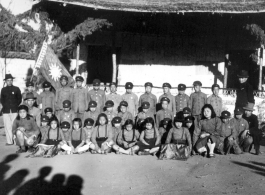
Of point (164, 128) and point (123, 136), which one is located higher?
point (164, 128)

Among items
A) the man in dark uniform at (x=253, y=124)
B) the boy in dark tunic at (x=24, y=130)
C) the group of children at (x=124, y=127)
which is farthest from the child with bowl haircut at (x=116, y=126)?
the man in dark uniform at (x=253, y=124)

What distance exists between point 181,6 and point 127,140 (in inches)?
194

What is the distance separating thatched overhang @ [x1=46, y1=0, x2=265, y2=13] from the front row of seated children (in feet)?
12.2

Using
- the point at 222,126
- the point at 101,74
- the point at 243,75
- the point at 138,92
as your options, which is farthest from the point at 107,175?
the point at 101,74

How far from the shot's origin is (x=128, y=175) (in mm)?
5891

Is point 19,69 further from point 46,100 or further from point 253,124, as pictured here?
point 253,124

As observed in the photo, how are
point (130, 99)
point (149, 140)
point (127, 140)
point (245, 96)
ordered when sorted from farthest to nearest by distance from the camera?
1. point (130, 99)
2. point (245, 96)
3. point (127, 140)
4. point (149, 140)

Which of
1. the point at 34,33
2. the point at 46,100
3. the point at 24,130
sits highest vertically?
the point at 34,33

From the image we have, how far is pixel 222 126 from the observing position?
312 inches

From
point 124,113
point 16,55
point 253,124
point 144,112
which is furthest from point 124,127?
point 16,55

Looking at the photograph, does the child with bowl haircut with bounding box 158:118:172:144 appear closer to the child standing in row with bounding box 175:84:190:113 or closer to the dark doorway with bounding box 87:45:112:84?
the child standing in row with bounding box 175:84:190:113

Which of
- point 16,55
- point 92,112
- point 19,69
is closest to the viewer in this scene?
point 92,112

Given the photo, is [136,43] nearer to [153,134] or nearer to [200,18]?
[200,18]

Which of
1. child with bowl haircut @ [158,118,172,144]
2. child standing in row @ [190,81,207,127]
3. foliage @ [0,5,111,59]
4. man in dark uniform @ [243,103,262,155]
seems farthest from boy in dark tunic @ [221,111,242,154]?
foliage @ [0,5,111,59]
